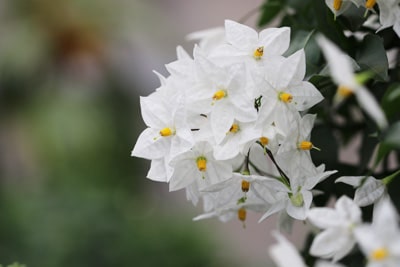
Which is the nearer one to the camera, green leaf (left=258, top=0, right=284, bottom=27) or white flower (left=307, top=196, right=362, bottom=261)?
white flower (left=307, top=196, right=362, bottom=261)

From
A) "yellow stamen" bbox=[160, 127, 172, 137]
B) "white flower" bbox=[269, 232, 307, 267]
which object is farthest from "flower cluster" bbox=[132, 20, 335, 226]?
"white flower" bbox=[269, 232, 307, 267]

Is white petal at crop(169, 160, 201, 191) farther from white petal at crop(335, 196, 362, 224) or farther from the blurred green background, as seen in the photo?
the blurred green background

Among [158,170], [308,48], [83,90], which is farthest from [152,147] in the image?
[83,90]

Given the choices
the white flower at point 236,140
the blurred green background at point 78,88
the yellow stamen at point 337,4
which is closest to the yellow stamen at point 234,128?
the white flower at point 236,140

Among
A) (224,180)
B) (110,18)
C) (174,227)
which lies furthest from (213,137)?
(110,18)

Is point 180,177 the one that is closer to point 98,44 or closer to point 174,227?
point 174,227

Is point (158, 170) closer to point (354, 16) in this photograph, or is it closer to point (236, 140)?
point (236, 140)
